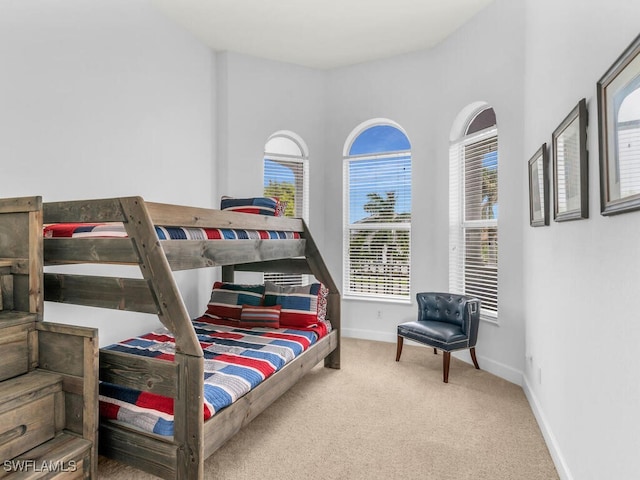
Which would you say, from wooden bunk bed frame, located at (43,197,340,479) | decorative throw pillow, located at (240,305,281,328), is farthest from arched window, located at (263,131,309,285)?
wooden bunk bed frame, located at (43,197,340,479)

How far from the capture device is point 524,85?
3.03m

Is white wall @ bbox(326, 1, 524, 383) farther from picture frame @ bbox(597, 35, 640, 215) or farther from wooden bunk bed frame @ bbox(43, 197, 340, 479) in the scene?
wooden bunk bed frame @ bbox(43, 197, 340, 479)

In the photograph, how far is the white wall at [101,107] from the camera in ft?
7.63

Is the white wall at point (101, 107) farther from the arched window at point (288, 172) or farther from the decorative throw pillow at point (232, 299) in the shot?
the arched window at point (288, 172)

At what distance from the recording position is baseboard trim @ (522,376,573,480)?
1.86 m

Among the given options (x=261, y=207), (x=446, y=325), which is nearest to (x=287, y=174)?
(x=261, y=207)

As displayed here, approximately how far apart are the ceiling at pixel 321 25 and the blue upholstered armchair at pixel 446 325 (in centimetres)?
264

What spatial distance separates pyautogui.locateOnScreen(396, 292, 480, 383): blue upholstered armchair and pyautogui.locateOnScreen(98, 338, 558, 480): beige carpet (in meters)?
0.30

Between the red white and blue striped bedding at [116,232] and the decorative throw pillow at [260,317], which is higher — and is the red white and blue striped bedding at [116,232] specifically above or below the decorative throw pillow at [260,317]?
above

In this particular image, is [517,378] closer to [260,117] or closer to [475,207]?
[475,207]

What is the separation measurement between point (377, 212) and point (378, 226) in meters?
0.17

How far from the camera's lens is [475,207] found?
3.71 metres

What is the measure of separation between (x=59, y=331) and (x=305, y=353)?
1.59 m

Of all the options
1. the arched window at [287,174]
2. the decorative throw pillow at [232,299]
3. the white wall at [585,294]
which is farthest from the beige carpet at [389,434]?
the arched window at [287,174]
